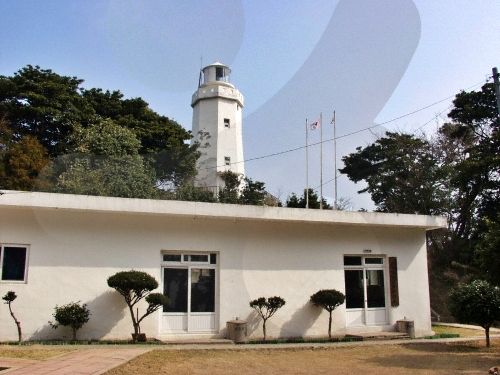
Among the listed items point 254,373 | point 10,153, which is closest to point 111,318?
point 254,373

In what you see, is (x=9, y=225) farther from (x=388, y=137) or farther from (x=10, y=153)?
(x=388, y=137)

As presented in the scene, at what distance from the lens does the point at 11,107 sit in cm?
2300

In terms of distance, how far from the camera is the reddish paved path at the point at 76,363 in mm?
6848

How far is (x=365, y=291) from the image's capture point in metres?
13.5

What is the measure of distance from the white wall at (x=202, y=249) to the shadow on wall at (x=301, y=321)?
0.02 meters

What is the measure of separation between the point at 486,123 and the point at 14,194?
23819mm

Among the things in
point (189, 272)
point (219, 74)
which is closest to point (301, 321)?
point (189, 272)

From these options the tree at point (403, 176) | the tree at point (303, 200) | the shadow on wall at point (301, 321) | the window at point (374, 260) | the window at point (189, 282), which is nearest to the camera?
the window at point (189, 282)

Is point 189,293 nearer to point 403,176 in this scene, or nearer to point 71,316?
point 71,316

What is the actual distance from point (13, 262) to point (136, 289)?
265 centimetres

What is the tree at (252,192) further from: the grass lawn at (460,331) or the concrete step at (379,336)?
the concrete step at (379,336)

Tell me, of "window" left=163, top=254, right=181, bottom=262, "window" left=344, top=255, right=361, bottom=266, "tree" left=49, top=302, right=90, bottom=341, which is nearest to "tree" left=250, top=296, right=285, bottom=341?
"window" left=163, top=254, right=181, bottom=262

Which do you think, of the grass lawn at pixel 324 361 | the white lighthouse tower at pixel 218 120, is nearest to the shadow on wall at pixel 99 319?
the grass lawn at pixel 324 361

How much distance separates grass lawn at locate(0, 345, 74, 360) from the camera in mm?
8172
